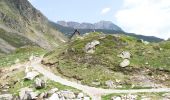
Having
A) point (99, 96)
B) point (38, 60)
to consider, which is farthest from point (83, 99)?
point (38, 60)

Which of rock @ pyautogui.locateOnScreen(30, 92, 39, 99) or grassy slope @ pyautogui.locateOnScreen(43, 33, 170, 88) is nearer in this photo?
rock @ pyautogui.locateOnScreen(30, 92, 39, 99)

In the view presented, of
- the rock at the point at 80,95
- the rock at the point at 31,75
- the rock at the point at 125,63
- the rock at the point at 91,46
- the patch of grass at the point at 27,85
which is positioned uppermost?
the rock at the point at 91,46

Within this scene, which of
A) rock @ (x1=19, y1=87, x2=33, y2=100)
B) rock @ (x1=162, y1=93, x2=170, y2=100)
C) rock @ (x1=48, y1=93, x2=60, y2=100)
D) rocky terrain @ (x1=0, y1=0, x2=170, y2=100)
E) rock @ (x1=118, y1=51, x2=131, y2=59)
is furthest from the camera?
rock @ (x1=118, y1=51, x2=131, y2=59)

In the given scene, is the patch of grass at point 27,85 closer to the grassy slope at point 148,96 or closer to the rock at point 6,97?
the rock at point 6,97

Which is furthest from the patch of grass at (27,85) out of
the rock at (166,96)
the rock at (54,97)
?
the rock at (166,96)

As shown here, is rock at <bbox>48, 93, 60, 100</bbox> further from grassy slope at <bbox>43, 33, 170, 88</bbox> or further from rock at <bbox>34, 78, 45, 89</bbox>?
grassy slope at <bbox>43, 33, 170, 88</bbox>

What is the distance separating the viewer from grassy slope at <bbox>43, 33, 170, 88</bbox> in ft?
234

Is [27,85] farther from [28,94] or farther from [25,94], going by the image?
[28,94]

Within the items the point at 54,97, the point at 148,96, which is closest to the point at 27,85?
the point at 54,97

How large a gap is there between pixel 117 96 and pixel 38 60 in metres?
30.8

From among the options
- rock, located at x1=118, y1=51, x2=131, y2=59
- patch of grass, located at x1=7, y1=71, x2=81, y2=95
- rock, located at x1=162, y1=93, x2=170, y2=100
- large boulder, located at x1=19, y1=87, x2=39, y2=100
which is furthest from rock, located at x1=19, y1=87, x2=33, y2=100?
rock, located at x1=162, y1=93, x2=170, y2=100

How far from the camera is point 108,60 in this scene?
75.2 meters

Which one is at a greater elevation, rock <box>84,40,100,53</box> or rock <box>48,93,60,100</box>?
rock <box>84,40,100,53</box>

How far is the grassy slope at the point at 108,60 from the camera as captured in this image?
234ft
